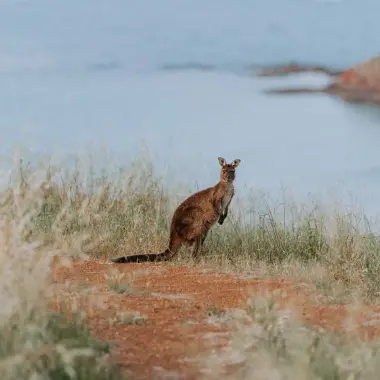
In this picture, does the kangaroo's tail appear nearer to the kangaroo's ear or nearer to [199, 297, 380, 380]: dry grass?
the kangaroo's ear

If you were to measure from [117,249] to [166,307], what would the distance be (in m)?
3.70

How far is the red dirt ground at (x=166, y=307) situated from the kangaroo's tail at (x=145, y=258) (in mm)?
102

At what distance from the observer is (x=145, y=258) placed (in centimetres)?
1020

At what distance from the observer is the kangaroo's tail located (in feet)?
32.8

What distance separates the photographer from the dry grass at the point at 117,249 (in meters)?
5.00

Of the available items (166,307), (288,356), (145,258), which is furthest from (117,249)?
(288,356)

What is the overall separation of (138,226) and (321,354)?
6.50 metres

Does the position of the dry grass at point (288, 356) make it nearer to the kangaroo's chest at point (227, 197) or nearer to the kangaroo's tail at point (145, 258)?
the kangaroo's tail at point (145, 258)

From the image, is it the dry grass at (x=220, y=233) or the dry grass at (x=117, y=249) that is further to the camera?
the dry grass at (x=220, y=233)

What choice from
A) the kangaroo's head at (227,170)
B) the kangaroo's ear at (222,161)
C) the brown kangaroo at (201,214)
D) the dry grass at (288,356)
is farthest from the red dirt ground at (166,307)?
the kangaroo's ear at (222,161)

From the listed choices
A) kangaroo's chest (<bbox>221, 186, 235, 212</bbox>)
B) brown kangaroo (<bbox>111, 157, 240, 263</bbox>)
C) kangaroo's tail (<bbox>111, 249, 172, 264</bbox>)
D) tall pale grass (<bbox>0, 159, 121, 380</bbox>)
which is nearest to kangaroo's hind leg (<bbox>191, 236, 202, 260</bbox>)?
brown kangaroo (<bbox>111, 157, 240, 263</bbox>)

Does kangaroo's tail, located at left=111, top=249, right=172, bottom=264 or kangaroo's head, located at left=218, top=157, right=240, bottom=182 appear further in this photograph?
kangaroo's head, located at left=218, top=157, right=240, bottom=182

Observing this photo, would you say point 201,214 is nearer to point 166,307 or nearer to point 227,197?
point 227,197

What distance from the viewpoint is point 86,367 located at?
5.03 metres
